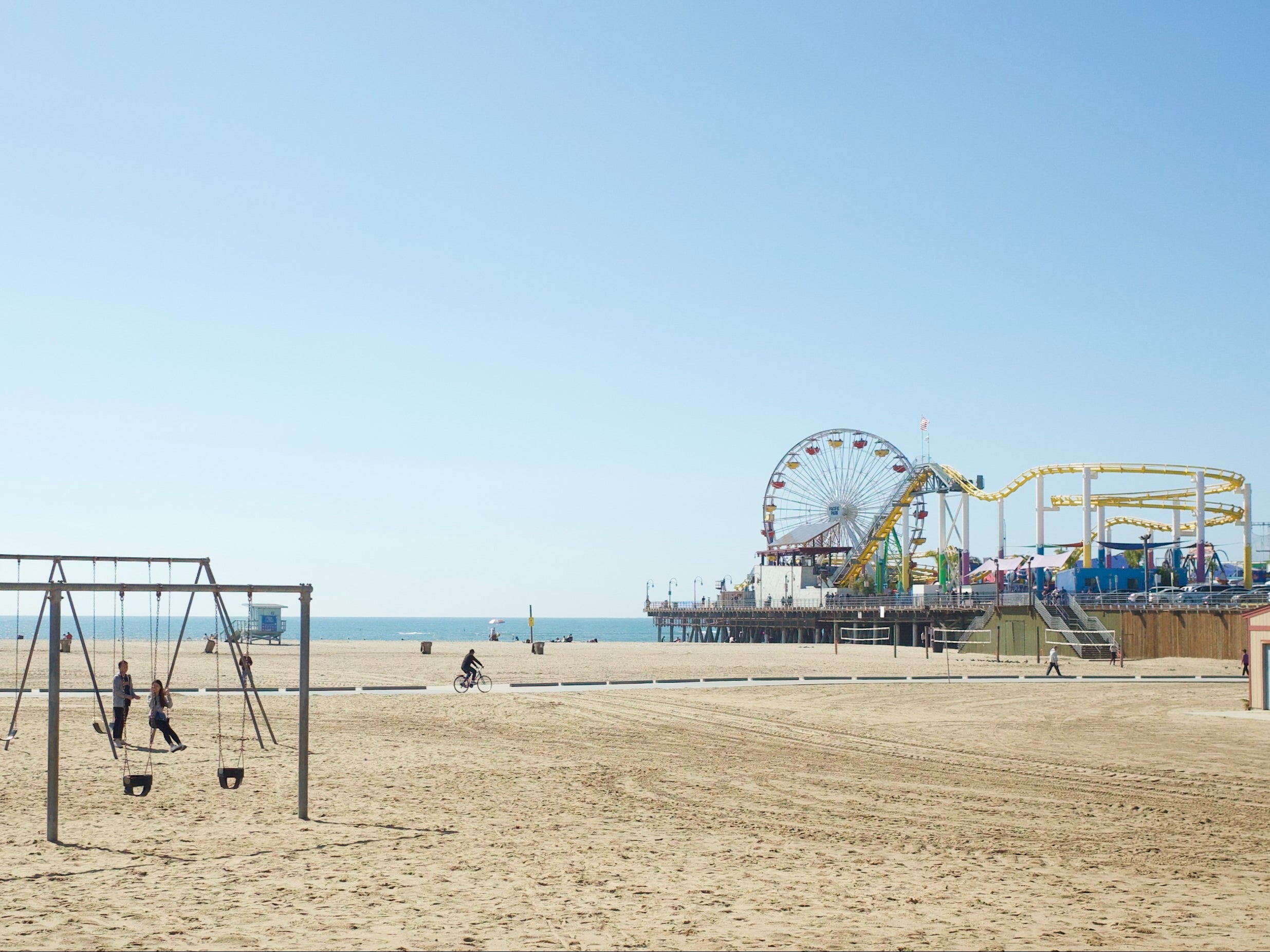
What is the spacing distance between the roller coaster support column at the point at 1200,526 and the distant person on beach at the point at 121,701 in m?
59.6

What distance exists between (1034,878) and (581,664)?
4073 cm

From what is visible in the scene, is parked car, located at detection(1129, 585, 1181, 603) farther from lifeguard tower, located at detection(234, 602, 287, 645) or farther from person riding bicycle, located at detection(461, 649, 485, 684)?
lifeguard tower, located at detection(234, 602, 287, 645)

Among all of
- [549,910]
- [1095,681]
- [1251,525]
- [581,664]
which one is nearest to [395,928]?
[549,910]

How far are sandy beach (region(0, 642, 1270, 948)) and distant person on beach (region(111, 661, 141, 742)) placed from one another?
0.49m

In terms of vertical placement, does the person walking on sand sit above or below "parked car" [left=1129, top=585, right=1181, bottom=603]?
below

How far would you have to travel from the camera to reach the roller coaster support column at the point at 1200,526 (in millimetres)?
64438

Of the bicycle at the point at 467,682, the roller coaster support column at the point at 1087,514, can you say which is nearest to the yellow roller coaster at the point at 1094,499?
the roller coaster support column at the point at 1087,514

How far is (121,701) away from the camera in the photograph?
17.6 metres

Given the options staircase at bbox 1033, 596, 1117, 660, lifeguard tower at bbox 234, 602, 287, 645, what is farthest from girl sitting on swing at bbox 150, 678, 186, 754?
lifeguard tower at bbox 234, 602, 287, 645

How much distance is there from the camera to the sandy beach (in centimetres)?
866

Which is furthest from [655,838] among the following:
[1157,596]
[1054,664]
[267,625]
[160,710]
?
[267,625]

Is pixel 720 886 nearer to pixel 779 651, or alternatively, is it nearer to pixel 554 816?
pixel 554 816

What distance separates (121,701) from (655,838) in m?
9.71

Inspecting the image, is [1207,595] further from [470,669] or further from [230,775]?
[230,775]
